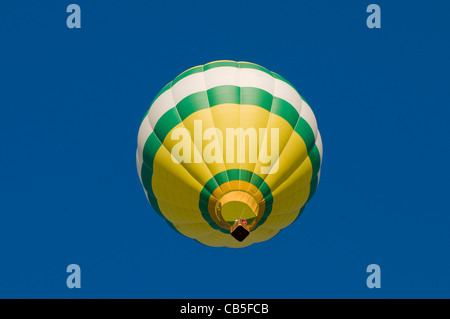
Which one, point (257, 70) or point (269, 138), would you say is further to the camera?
point (257, 70)

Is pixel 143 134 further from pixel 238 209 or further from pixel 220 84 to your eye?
pixel 238 209

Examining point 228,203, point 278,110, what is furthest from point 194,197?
point 278,110

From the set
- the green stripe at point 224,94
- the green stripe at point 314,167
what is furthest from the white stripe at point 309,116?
the green stripe at point 224,94

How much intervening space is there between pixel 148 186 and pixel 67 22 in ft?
13.0

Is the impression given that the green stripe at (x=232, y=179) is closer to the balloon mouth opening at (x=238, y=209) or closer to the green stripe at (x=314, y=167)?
the balloon mouth opening at (x=238, y=209)

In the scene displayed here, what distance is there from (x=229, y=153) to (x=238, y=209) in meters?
1.08

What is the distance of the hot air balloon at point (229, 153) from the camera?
19.0 m

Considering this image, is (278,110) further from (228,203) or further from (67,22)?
(67,22)

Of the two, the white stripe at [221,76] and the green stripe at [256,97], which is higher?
the white stripe at [221,76]

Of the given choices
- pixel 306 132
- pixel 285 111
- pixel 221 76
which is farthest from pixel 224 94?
pixel 306 132

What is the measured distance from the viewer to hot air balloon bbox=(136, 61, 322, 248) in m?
19.0

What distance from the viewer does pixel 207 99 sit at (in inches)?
782

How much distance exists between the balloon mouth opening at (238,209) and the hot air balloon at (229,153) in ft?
0.06

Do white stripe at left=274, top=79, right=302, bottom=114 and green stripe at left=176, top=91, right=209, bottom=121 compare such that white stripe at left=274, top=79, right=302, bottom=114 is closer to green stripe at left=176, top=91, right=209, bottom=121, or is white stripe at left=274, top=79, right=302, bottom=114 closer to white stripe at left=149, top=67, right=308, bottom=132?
white stripe at left=149, top=67, right=308, bottom=132
